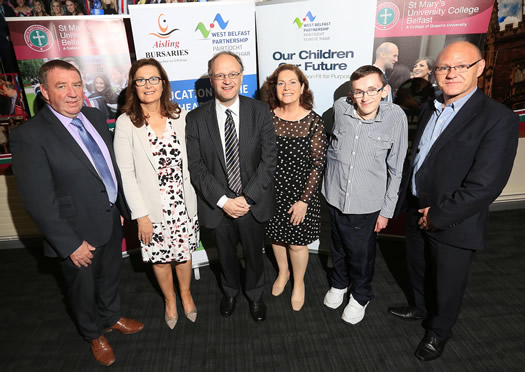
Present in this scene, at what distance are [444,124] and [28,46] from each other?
3.22m

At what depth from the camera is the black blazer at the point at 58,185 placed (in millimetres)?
1897

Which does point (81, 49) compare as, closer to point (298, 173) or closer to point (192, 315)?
point (298, 173)

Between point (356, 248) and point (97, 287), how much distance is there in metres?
1.86

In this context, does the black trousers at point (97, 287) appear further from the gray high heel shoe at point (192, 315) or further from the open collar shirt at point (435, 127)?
the open collar shirt at point (435, 127)

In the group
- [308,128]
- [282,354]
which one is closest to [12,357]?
[282,354]

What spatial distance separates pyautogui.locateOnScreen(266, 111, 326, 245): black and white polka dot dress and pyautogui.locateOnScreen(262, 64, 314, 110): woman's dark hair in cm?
10

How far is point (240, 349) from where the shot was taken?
8.20 feet

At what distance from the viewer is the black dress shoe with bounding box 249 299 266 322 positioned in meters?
2.73

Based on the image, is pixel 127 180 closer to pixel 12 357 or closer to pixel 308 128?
pixel 308 128

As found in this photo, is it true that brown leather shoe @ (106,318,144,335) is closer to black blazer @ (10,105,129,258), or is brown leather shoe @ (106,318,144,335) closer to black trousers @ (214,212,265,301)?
black trousers @ (214,212,265,301)

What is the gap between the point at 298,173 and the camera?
8.27 feet

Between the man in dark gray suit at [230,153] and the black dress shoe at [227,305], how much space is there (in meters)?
0.69

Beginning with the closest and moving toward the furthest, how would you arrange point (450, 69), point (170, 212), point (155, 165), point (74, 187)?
point (450, 69) → point (74, 187) → point (155, 165) → point (170, 212)

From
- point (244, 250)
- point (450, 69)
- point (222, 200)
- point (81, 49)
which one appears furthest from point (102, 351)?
point (450, 69)
